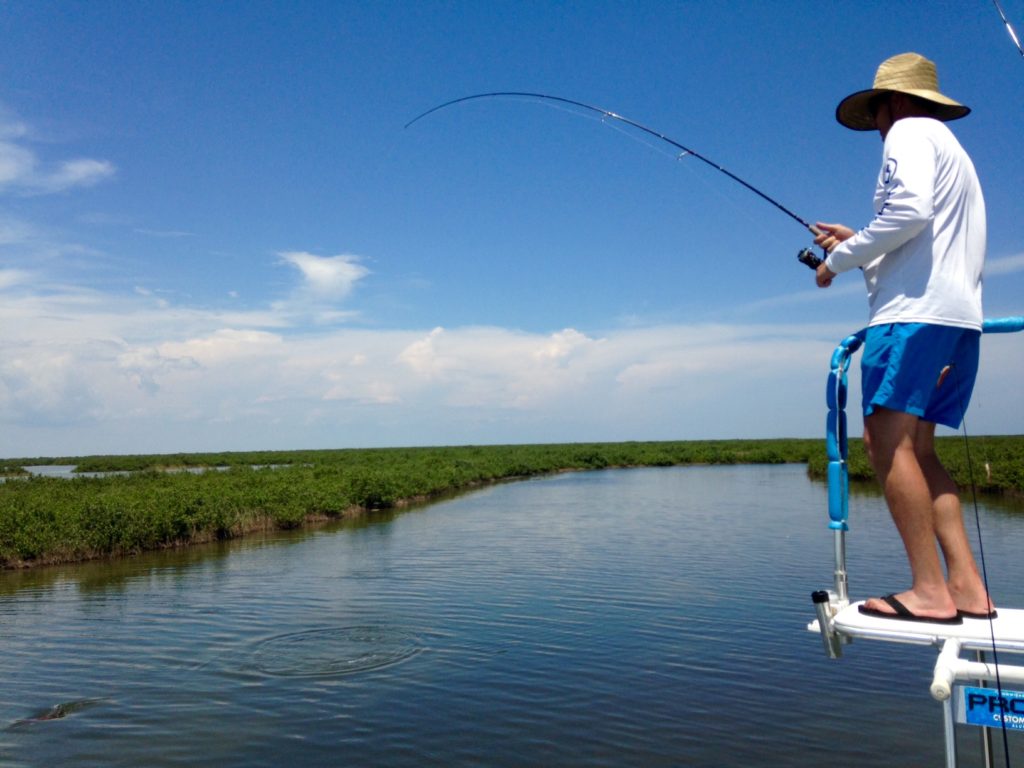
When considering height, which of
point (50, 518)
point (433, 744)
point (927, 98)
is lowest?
point (433, 744)

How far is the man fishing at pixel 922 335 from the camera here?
3203 millimetres

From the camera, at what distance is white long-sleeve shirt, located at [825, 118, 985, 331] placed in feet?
10.5

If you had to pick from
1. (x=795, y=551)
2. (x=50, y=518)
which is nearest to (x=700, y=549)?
(x=795, y=551)

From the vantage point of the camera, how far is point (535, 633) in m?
11.2

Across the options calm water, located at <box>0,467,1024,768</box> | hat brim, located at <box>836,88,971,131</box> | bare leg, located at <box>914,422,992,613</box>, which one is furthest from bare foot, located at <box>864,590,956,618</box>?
calm water, located at <box>0,467,1024,768</box>

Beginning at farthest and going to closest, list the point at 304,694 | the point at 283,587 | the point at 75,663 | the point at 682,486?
the point at 682,486, the point at 283,587, the point at 75,663, the point at 304,694

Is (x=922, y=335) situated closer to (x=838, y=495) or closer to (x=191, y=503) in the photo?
(x=838, y=495)

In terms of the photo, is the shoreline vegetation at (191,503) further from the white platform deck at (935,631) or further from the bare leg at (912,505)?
the white platform deck at (935,631)

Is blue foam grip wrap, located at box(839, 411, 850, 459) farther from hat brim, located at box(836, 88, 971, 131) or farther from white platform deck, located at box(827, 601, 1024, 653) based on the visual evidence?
hat brim, located at box(836, 88, 971, 131)

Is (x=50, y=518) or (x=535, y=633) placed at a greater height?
(x=50, y=518)

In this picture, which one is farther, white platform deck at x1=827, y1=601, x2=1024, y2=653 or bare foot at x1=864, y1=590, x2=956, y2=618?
bare foot at x1=864, y1=590, x2=956, y2=618

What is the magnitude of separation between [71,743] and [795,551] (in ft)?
46.2

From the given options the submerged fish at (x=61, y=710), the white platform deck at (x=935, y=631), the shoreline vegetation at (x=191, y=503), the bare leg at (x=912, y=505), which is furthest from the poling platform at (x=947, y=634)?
the submerged fish at (x=61, y=710)

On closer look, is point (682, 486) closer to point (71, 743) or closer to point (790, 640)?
point (790, 640)
